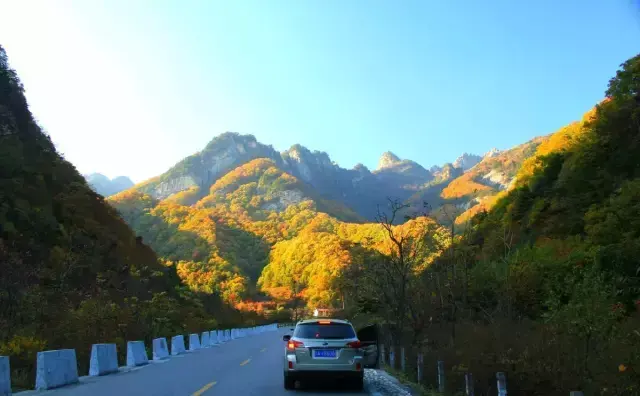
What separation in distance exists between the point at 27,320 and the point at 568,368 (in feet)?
53.9

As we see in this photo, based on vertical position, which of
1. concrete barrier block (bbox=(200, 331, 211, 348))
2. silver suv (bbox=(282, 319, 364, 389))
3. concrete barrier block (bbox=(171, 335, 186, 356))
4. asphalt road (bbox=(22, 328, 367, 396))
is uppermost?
silver suv (bbox=(282, 319, 364, 389))

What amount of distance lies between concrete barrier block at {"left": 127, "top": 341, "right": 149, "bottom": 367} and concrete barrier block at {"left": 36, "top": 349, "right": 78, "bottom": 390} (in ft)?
17.7

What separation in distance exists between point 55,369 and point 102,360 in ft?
10.3

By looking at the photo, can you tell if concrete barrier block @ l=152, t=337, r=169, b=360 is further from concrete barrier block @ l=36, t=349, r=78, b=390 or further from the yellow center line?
the yellow center line

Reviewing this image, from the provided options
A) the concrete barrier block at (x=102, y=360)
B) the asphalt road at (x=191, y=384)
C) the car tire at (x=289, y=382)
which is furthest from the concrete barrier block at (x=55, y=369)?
the car tire at (x=289, y=382)

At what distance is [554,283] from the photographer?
23922 millimetres

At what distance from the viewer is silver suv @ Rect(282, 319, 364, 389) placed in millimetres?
12320

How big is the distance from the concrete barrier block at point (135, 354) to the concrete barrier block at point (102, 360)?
2.29 metres

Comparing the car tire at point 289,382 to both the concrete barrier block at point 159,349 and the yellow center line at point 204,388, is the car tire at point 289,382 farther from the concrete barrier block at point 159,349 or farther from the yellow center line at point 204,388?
the concrete barrier block at point 159,349

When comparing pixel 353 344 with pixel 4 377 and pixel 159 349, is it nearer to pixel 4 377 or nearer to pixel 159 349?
pixel 4 377

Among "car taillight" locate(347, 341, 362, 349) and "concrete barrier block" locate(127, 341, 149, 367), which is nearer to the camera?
"car taillight" locate(347, 341, 362, 349)

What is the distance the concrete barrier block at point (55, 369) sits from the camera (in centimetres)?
1219

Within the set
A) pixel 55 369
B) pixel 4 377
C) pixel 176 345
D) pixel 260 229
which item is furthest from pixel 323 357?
pixel 260 229

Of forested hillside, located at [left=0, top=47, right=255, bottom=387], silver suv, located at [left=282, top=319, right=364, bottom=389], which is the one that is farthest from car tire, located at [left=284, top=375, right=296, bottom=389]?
forested hillside, located at [left=0, top=47, right=255, bottom=387]
